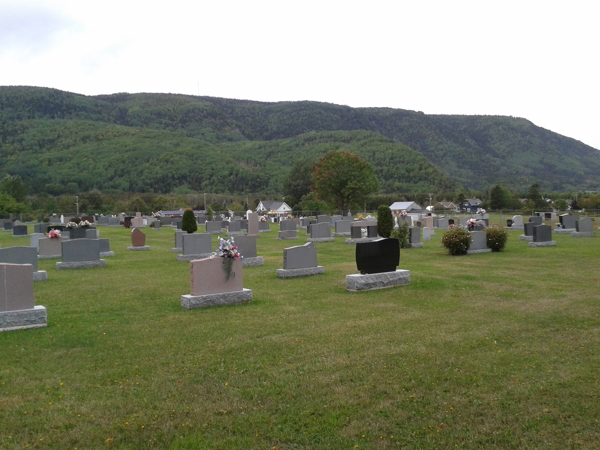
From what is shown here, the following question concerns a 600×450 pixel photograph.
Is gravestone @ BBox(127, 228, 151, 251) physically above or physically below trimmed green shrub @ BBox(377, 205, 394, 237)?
below

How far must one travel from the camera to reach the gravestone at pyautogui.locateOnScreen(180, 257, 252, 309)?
10609 mm

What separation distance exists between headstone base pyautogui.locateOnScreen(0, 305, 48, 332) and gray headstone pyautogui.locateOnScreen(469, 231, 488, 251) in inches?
601

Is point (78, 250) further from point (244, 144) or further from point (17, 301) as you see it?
point (244, 144)

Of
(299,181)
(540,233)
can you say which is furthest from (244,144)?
(540,233)

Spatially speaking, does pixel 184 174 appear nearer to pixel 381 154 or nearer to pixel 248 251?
pixel 381 154

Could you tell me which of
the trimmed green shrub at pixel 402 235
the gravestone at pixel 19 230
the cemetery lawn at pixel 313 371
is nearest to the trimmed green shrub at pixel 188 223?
the gravestone at pixel 19 230

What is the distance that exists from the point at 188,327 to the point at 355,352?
121 inches

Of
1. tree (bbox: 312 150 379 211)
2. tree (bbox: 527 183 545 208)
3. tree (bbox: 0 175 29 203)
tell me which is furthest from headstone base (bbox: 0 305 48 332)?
tree (bbox: 0 175 29 203)

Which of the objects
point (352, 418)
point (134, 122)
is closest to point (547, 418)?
point (352, 418)

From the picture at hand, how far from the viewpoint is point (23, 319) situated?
351 inches

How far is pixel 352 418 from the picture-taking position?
201 inches

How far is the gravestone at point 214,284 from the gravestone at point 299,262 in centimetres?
342

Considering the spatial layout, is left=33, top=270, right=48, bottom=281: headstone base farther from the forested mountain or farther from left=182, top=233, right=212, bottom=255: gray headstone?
the forested mountain

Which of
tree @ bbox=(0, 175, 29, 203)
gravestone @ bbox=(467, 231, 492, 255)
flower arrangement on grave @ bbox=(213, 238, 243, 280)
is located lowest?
gravestone @ bbox=(467, 231, 492, 255)
